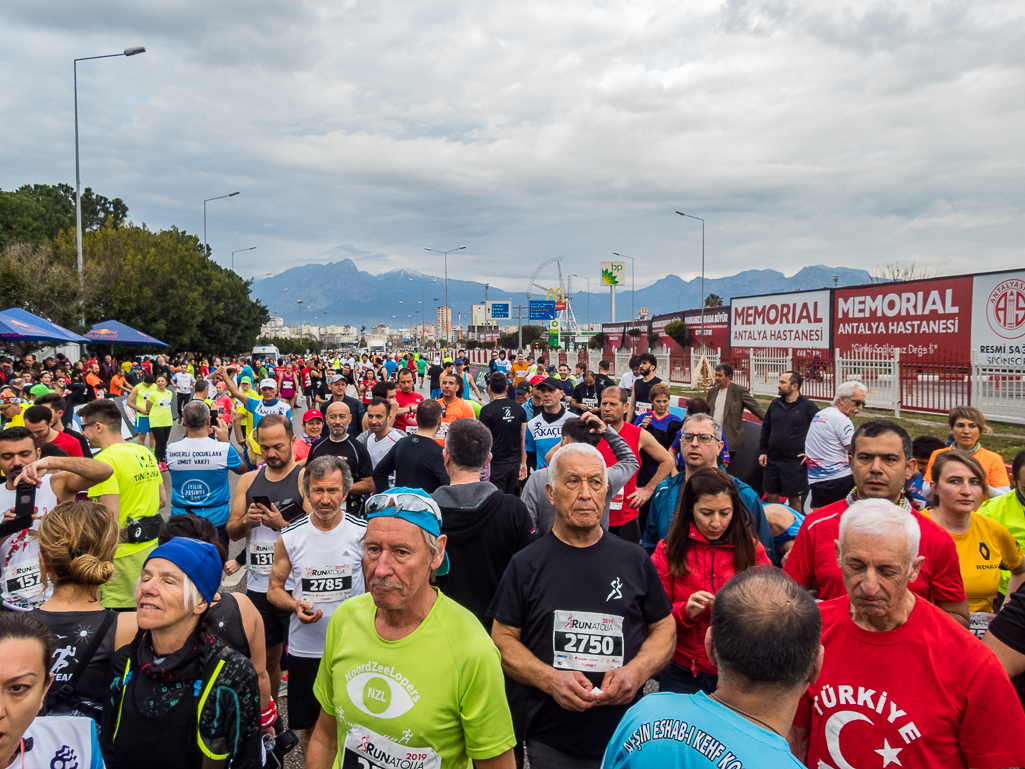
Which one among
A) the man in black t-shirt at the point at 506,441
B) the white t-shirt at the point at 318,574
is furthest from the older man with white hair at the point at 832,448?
the white t-shirt at the point at 318,574

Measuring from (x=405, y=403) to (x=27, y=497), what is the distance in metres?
4.98

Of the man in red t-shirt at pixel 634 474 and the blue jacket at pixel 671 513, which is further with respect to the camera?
the man in red t-shirt at pixel 634 474

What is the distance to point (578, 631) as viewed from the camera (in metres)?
2.70

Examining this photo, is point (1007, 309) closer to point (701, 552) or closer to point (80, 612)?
point (701, 552)

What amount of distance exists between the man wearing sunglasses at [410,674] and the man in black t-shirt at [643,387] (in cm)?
728

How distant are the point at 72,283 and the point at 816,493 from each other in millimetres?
29684

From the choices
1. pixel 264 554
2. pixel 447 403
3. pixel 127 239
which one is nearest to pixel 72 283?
pixel 127 239

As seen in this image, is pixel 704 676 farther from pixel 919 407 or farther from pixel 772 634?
pixel 919 407

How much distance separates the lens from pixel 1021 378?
15453 millimetres

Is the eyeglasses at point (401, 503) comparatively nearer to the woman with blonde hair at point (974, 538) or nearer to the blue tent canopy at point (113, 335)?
the woman with blonde hair at point (974, 538)

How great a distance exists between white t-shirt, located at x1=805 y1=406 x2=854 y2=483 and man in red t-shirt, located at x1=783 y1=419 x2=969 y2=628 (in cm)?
336

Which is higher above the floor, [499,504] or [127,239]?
[127,239]

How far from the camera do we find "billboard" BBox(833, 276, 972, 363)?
70.8ft

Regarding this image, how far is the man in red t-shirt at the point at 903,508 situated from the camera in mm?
2834
